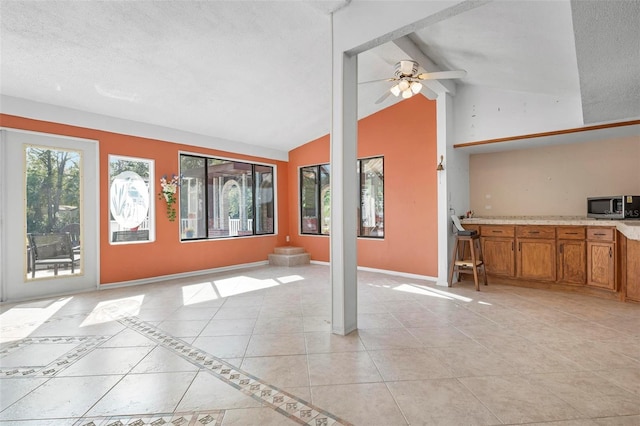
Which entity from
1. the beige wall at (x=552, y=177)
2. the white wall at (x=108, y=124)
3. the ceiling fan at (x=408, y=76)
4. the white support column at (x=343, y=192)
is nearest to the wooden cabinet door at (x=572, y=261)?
the beige wall at (x=552, y=177)

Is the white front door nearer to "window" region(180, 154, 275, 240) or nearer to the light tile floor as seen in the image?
the light tile floor

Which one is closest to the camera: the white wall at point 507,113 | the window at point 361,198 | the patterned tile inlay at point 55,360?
the patterned tile inlay at point 55,360

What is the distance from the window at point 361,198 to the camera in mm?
6293

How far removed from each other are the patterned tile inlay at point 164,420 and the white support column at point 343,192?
148 cm

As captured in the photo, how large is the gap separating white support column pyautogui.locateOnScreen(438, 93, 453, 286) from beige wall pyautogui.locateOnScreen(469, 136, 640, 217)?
112 cm

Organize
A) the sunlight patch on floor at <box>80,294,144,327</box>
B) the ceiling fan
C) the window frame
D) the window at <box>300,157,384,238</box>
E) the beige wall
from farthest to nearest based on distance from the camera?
1. the window at <box>300,157,384,238</box>
2. the window frame
3. the beige wall
4. the sunlight patch on floor at <box>80,294,144,327</box>
5. the ceiling fan

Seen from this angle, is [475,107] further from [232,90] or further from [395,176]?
Answer: [232,90]

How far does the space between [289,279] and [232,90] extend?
3.31 m

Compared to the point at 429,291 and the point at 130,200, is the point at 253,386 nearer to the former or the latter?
the point at 429,291

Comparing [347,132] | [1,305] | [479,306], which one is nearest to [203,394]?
[347,132]

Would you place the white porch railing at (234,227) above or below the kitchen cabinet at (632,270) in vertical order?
above

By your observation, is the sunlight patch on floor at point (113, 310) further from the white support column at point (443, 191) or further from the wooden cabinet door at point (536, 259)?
the wooden cabinet door at point (536, 259)

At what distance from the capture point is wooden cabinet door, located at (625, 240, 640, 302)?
384 centimetres

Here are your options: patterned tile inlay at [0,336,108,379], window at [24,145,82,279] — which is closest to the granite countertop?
patterned tile inlay at [0,336,108,379]
